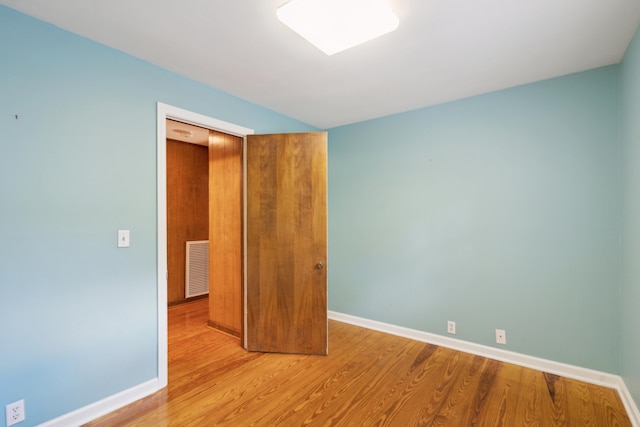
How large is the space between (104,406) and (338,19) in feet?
9.33

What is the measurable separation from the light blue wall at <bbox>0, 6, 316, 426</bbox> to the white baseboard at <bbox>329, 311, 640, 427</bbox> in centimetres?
237

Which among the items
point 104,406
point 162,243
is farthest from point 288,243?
point 104,406

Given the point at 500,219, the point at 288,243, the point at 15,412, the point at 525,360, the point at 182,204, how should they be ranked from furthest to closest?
the point at 182,204, the point at 288,243, the point at 500,219, the point at 525,360, the point at 15,412

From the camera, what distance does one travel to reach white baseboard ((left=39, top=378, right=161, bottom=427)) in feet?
5.68

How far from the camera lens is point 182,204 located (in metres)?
4.51

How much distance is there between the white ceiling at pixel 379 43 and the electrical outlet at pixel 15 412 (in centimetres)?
220

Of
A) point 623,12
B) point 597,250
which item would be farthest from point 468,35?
point 597,250

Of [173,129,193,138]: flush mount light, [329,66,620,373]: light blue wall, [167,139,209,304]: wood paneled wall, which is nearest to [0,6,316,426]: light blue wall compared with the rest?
[173,129,193,138]: flush mount light

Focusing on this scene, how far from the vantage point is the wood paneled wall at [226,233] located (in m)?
3.12

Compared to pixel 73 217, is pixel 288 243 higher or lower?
lower

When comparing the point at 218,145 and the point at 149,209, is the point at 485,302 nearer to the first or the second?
the point at 149,209

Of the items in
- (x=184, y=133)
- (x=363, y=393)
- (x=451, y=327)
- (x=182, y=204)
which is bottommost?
(x=363, y=393)

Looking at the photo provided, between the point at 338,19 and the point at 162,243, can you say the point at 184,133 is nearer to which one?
the point at 162,243

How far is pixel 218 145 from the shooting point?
3338mm
